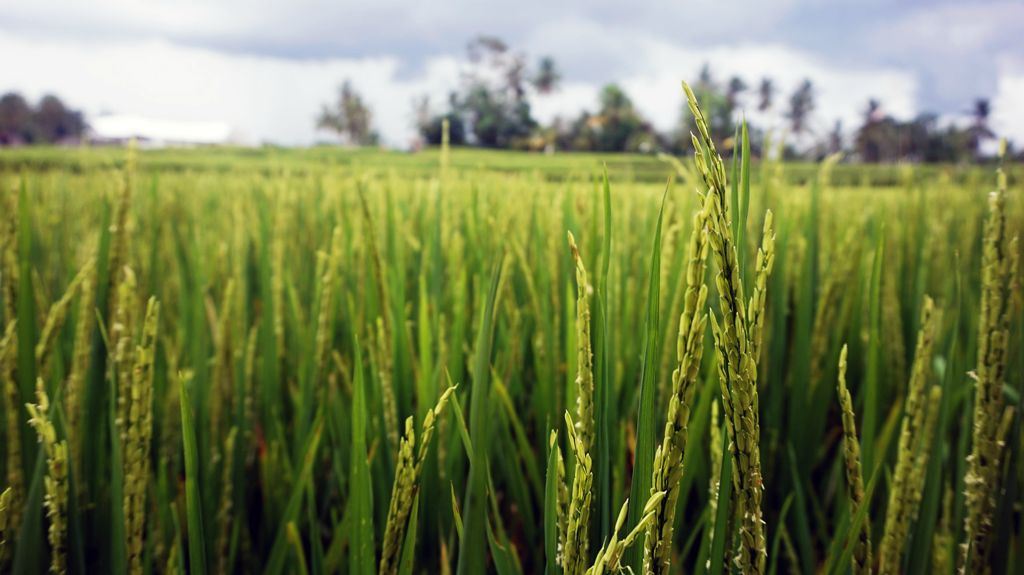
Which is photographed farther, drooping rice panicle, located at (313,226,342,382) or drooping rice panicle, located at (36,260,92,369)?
drooping rice panicle, located at (313,226,342,382)

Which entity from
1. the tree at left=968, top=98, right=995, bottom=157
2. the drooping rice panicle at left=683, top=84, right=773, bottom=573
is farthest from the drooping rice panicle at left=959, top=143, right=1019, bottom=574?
the tree at left=968, top=98, right=995, bottom=157

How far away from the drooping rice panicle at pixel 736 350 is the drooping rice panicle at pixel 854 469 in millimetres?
99

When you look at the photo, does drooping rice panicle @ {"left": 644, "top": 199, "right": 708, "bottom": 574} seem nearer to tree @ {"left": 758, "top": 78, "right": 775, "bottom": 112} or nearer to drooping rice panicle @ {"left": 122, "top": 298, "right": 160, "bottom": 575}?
drooping rice panicle @ {"left": 122, "top": 298, "right": 160, "bottom": 575}

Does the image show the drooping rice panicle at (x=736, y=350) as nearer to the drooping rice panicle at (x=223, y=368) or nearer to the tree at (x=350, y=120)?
the drooping rice panicle at (x=223, y=368)

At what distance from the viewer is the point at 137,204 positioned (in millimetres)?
2209

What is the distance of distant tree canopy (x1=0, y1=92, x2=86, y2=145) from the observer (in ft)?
150

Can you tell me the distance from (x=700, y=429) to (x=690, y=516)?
0.25 meters

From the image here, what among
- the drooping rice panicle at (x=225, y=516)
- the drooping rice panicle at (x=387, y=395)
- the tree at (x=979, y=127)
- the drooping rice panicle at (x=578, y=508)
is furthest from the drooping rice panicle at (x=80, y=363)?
the tree at (x=979, y=127)

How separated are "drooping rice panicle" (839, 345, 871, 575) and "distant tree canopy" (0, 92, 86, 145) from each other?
56135mm

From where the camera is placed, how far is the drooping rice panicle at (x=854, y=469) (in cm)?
37

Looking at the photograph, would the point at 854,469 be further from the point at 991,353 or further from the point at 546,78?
the point at 546,78

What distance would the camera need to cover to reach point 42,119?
161ft

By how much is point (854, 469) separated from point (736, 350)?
198mm

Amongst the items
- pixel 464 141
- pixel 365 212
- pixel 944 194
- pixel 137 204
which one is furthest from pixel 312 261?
pixel 464 141
